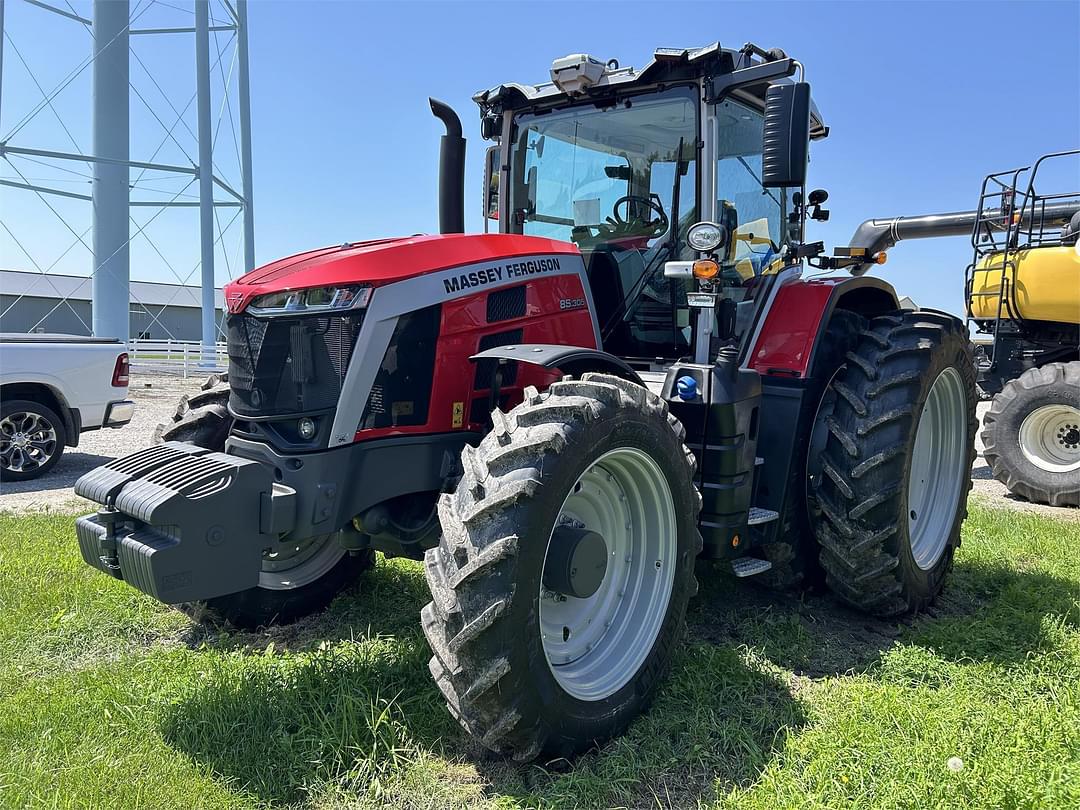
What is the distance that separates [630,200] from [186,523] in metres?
2.66

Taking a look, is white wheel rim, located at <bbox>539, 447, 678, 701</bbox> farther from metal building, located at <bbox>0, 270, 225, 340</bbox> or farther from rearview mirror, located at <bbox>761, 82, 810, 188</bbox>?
metal building, located at <bbox>0, 270, 225, 340</bbox>

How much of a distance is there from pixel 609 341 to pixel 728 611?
1538 millimetres

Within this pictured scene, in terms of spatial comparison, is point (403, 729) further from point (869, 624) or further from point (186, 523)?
point (869, 624)

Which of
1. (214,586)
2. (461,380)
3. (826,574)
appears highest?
(461,380)

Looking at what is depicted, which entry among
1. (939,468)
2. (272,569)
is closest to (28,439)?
(272,569)

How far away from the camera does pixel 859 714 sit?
9.94 ft

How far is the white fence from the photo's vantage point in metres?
19.3

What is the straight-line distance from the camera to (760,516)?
3.70m

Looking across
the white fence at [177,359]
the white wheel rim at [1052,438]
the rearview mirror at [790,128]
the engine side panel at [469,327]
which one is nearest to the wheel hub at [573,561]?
the engine side panel at [469,327]

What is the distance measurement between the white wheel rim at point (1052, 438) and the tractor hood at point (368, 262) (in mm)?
6521

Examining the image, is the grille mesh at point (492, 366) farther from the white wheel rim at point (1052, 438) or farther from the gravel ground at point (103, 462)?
the white wheel rim at point (1052, 438)

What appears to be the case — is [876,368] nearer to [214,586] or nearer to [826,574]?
[826,574]

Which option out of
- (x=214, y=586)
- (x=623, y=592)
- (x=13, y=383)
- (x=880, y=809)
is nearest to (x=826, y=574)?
(x=623, y=592)

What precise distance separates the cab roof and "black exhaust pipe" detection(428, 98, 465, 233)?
1.65ft
